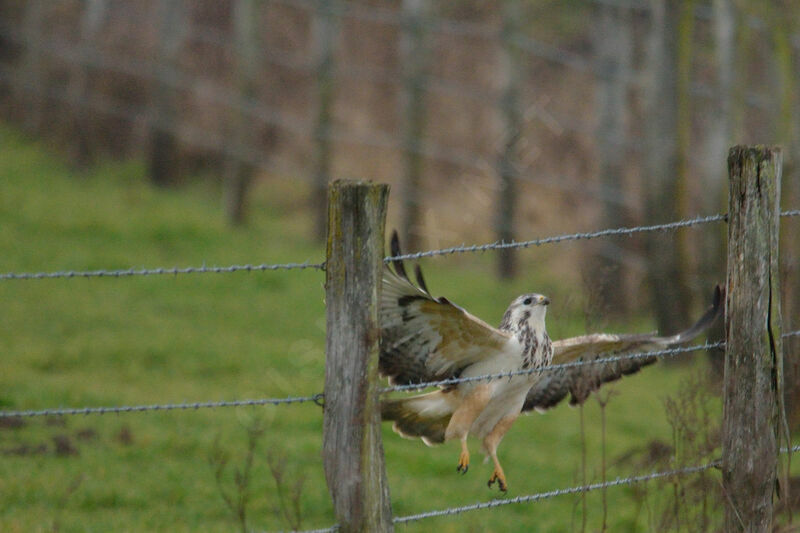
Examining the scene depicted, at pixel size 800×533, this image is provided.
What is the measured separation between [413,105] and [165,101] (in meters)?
3.73

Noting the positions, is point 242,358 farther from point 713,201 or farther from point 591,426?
point 713,201

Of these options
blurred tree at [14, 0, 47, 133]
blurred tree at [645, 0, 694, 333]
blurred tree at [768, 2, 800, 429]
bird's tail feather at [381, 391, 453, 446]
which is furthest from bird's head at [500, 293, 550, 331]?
blurred tree at [14, 0, 47, 133]

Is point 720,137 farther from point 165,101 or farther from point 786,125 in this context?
point 165,101

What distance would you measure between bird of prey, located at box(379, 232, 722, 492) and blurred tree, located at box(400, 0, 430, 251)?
9.07 metres

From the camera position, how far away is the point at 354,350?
3.87 meters

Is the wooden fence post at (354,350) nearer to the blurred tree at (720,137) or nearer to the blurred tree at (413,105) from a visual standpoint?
the blurred tree at (720,137)

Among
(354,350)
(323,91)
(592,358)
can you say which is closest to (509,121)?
(323,91)

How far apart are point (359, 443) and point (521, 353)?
44.6 inches

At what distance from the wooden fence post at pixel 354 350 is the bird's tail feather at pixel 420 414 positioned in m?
1.10

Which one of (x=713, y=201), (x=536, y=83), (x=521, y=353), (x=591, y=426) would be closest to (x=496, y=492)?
(x=591, y=426)

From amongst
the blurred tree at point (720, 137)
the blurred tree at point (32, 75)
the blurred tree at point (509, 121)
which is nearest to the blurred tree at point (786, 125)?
the blurred tree at point (720, 137)

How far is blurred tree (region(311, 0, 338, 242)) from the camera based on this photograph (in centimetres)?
1456

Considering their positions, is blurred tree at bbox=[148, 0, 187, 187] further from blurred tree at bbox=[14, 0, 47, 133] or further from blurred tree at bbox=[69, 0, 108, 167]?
blurred tree at bbox=[14, 0, 47, 133]

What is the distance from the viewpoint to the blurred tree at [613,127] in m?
13.1
